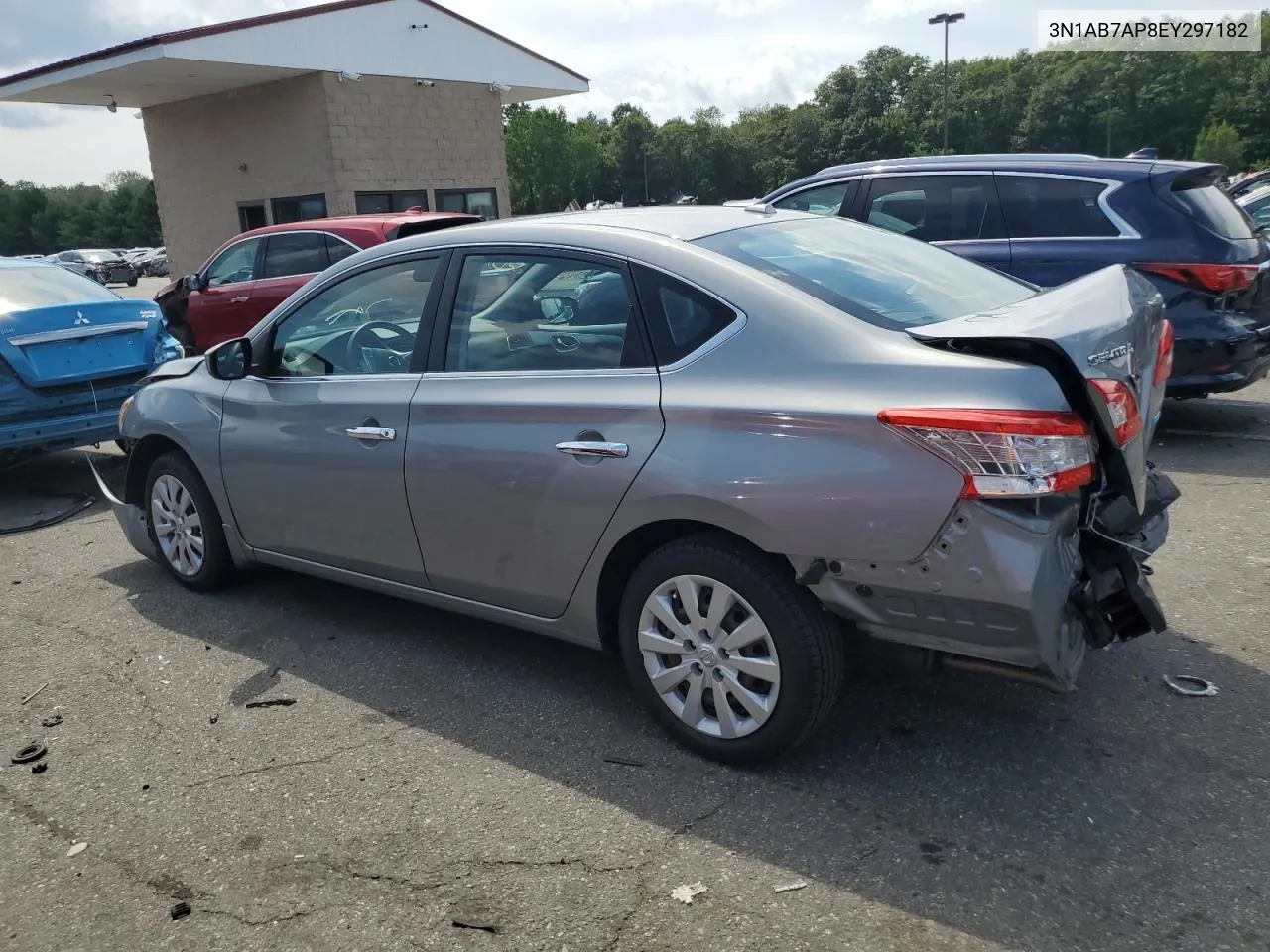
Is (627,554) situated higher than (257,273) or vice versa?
(257,273)

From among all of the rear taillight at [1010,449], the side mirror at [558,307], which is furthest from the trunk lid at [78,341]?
the rear taillight at [1010,449]

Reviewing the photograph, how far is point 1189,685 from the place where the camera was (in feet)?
11.5

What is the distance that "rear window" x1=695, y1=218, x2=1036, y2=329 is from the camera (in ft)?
10.4

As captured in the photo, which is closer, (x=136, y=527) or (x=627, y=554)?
(x=627, y=554)

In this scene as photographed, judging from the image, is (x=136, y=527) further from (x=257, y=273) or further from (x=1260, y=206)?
(x=1260, y=206)

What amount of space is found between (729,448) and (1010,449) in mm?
775

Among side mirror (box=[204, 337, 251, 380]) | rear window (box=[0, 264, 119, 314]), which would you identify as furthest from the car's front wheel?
rear window (box=[0, 264, 119, 314])

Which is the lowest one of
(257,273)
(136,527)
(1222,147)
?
(136,527)

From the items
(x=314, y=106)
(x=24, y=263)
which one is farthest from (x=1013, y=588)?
(x=314, y=106)

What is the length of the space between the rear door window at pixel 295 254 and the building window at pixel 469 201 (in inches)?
361

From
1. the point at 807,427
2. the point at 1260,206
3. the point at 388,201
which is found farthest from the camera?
the point at 388,201

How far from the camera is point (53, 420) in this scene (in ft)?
22.2

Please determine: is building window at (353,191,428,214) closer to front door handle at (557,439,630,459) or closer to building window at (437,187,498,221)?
building window at (437,187,498,221)

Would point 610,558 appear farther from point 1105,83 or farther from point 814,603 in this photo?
point 1105,83
